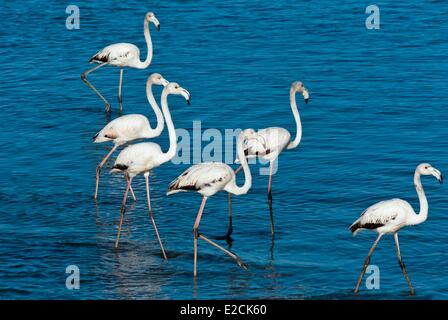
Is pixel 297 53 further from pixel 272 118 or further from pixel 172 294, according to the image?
pixel 172 294

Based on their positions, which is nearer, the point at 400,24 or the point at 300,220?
the point at 300,220

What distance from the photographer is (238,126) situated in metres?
21.3

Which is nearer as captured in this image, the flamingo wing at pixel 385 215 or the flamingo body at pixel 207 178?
the flamingo wing at pixel 385 215

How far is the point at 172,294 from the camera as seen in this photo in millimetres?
13805

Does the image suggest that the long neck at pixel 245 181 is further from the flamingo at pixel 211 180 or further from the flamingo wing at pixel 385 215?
the flamingo wing at pixel 385 215

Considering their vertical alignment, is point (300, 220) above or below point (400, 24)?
below

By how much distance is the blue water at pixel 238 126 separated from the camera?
1458cm

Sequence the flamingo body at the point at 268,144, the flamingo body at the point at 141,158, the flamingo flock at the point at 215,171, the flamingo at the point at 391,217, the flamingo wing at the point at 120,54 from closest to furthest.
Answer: the flamingo at the point at 391,217 < the flamingo flock at the point at 215,171 < the flamingo body at the point at 141,158 < the flamingo body at the point at 268,144 < the flamingo wing at the point at 120,54

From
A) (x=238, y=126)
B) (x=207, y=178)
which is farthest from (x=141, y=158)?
(x=238, y=126)

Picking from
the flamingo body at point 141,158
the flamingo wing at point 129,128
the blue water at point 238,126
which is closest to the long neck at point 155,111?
the flamingo wing at point 129,128

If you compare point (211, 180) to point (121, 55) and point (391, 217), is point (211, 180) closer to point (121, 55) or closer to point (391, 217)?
point (391, 217)

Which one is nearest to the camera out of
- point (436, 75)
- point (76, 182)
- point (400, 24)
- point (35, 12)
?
point (76, 182)
